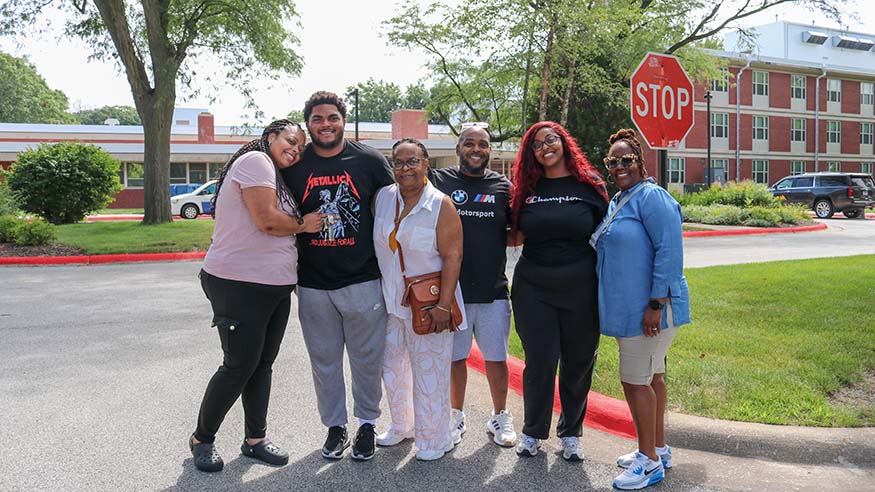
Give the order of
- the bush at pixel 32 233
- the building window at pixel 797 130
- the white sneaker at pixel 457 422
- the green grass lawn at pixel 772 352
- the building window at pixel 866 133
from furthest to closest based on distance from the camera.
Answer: the building window at pixel 866 133 → the building window at pixel 797 130 → the bush at pixel 32 233 → the green grass lawn at pixel 772 352 → the white sneaker at pixel 457 422

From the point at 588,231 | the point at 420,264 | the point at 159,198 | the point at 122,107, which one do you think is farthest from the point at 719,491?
the point at 122,107

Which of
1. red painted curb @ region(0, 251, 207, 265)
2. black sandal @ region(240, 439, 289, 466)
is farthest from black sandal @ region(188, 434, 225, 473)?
red painted curb @ region(0, 251, 207, 265)

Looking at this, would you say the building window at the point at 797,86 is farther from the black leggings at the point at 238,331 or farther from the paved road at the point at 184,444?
the black leggings at the point at 238,331

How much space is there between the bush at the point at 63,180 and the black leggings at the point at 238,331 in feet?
61.6

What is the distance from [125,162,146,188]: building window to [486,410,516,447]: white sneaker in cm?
3929

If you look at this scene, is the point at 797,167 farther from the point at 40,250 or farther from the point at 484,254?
the point at 484,254

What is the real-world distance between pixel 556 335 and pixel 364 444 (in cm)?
133

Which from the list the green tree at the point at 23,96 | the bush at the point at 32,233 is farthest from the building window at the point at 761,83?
the green tree at the point at 23,96

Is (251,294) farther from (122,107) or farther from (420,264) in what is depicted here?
(122,107)

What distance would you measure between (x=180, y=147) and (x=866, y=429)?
128 ft

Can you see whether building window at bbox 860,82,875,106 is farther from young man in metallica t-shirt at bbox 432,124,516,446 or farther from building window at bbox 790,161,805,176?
young man in metallica t-shirt at bbox 432,124,516,446

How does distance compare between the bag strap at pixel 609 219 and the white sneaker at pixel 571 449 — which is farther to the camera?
the white sneaker at pixel 571 449

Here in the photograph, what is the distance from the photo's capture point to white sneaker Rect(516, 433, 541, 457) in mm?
4219

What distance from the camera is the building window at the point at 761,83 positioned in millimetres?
44031
